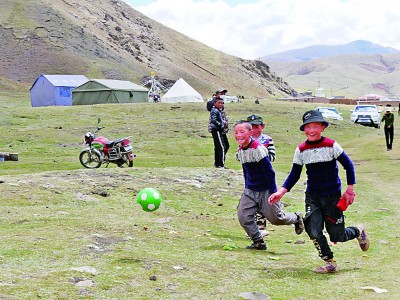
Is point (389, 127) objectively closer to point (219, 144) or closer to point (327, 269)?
point (219, 144)

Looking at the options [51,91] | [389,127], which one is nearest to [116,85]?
[51,91]

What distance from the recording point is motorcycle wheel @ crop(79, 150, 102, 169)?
867 inches

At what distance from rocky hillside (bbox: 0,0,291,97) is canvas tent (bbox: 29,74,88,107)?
97.6ft

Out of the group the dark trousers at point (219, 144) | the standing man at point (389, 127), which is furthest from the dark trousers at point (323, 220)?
the standing man at point (389, 127)

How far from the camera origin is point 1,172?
19.7 m

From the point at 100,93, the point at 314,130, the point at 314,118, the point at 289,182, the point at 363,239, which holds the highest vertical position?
the point at 100,93

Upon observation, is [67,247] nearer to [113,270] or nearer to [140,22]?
[113,270]

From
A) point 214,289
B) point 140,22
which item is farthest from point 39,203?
point 140,22

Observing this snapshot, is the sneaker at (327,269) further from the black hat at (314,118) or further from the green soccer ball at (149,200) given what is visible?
the green soccer ball at (149,200)

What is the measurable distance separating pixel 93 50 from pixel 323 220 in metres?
137

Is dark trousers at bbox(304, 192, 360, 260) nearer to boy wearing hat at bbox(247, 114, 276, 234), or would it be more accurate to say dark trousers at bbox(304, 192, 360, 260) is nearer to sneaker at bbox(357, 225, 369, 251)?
sneaker at bbox(357, 225, 369, 251)

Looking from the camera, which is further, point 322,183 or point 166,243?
point 166,243

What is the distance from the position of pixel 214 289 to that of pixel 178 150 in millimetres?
24476

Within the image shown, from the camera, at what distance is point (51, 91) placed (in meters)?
77.1
